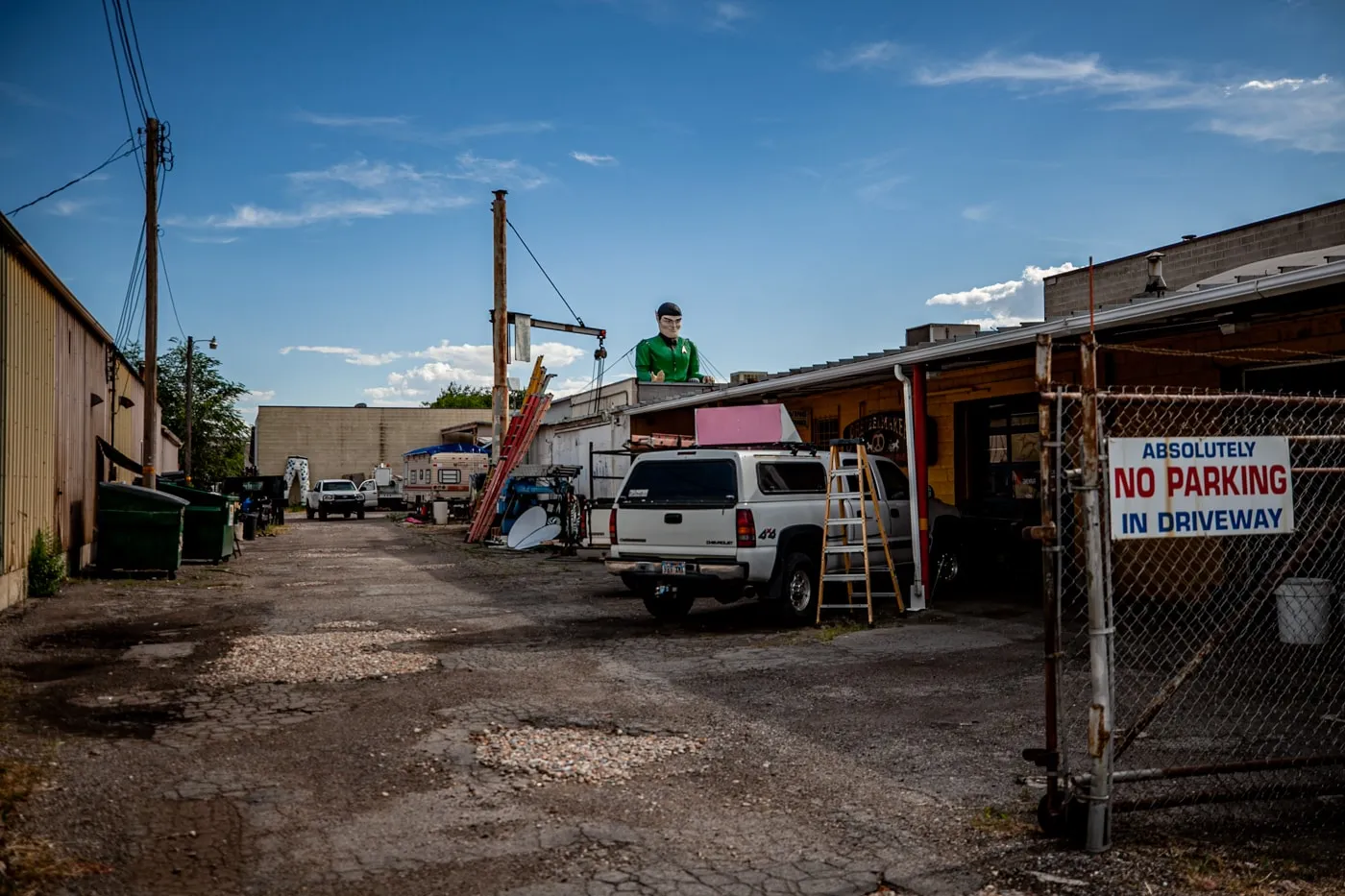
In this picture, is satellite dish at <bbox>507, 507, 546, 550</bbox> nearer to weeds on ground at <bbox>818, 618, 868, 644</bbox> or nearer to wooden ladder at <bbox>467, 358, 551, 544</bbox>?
wooden ladder at <bbox>467, 358, 551, 544</bbox>

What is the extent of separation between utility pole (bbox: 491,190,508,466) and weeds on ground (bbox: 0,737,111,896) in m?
24.1

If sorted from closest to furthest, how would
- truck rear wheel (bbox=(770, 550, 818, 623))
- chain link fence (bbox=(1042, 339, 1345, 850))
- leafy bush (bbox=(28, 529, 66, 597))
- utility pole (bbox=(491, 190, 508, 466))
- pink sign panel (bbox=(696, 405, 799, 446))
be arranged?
chain link fence (bbox=(1042, 339, 1345, 850)), truck rear wheel (bbox=(770, 550, 818, 623)), leafy bush (bbox=(28, 529, 66, 597)), pink sign panel (bbox=(696, 405, 799, 446)), utility pole (bbox=(491, 190, 508, 466))

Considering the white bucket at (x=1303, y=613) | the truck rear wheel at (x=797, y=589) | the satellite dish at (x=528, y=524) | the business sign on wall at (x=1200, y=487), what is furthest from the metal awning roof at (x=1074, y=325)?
the satellite dish at (x=528, y=524)

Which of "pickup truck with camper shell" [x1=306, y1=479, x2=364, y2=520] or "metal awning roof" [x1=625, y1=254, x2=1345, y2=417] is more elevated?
"metal awning roof" [x1=625, y1=254, x2=1345, y2=417]

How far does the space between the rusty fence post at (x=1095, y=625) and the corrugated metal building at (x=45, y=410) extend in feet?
38.0

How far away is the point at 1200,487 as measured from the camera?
15.6ft

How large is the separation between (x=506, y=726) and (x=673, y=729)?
1093 millimetres

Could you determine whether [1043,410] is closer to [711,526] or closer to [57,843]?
[57,843]

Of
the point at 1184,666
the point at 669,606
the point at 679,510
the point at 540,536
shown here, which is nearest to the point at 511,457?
the point at 540,536

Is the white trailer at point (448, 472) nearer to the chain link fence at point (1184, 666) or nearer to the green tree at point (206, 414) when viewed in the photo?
the green tree at point (206, 414)

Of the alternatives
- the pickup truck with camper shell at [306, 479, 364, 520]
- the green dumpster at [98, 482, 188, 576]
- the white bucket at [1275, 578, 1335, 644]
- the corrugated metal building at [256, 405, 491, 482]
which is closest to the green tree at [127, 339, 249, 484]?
the pickup truck with camper shell at [306, 479, 364, 520]

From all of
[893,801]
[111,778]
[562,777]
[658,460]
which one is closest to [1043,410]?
[893,801]

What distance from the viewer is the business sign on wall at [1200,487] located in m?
4.63

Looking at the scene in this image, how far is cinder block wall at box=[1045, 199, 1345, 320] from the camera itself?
803 inches
